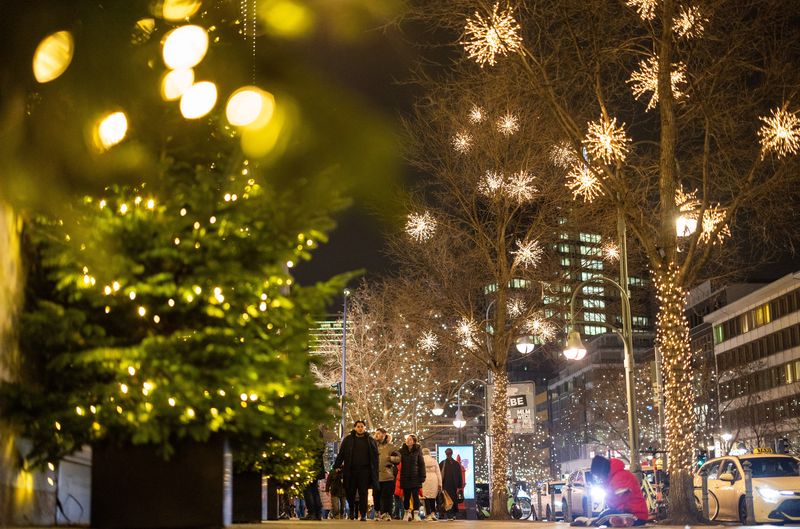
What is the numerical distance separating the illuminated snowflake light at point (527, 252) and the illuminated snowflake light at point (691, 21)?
1383 centimetres

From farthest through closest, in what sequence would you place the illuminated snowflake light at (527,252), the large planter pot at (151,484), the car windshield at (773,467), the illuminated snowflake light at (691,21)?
the illuminated snowflake light at (527,252)
the car windshield at (773,467)
the illuminated snowflake light at (691,21)
the large planter pot at (151,484)

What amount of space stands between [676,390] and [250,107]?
17917mm

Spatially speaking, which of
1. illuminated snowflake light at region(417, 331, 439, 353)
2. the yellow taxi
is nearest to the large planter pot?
the yellow taxi

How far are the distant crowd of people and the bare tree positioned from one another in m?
5.35

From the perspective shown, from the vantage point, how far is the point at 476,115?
113 ft

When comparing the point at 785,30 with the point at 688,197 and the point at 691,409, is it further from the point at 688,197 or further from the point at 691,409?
the point at 691,409

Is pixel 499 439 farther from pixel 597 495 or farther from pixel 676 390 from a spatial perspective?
pixel 676 390

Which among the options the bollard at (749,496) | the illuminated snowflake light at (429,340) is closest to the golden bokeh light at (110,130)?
the bollard at (749,496)

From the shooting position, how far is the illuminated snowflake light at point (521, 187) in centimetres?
3488

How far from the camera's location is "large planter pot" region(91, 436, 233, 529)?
8492 mm

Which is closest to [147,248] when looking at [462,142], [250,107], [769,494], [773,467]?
[250,107]

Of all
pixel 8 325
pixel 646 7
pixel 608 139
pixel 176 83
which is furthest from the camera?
pixel 646 7

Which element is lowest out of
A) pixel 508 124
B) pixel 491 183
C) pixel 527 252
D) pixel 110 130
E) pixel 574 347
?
pixel 110 130

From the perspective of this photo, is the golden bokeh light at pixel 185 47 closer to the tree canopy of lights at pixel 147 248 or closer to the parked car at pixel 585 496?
the tree canopy of lights at pixel 147 248
